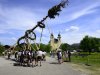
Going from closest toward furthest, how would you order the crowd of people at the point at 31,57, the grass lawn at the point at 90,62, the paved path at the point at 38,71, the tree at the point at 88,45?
1. the paved path at the point at 38,71
2. the grass lawn at the point at 90,62
3. the crowd of people at the point at 31,57
4. the tree at the point at 88,45

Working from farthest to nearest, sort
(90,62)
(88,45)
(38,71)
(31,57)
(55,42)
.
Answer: (88,45) < (90,62) < (55,42) < (31,57) < (38,71)

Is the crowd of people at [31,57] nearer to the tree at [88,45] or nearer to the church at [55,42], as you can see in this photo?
the church at [55,42]

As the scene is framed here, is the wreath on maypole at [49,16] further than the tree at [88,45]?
No

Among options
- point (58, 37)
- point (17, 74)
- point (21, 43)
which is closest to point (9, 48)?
point (21, 43)

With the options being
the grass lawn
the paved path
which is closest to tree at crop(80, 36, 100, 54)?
the grass lawn

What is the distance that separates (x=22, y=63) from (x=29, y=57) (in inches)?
77.1

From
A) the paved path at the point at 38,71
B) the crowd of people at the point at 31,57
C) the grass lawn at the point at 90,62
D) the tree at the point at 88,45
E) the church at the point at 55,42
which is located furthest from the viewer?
the tree at the point at 88,45

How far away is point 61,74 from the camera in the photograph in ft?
67.4

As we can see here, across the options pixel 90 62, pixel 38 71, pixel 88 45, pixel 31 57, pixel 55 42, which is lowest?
pixel 38 71

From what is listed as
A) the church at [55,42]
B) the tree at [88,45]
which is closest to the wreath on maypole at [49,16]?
the church at [55,42]

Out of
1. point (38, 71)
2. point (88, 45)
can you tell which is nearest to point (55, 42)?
point (38, 71)

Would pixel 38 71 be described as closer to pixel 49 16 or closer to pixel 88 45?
pixel 49 16

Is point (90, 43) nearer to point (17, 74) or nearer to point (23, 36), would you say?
point (23, 36)

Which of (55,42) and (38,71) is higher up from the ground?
(55,42)
